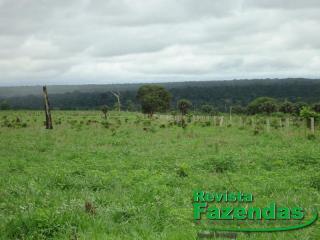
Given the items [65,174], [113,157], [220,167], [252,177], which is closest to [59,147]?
[113,157]

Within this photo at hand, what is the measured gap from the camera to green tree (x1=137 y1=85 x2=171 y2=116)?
295 feet

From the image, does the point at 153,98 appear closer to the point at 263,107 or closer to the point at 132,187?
the point at 263,107

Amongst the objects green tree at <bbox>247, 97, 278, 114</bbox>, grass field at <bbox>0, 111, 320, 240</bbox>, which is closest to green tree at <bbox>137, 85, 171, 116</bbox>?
green tree at <bbox>247, 97, 278, 114</bbox>

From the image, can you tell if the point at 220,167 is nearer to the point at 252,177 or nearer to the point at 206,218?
the point at 252,177

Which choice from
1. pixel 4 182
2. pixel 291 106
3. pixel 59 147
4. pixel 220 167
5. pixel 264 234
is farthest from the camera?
pixel 291 106

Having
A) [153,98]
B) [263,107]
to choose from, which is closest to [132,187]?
[153,98]

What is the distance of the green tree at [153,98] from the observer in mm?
89875

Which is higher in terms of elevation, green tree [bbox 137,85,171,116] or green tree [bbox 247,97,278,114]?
green tree [bbox 137,85,171,116]

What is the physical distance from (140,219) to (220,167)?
23.4ft

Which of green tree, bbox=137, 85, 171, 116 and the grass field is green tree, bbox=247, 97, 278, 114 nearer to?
green tree, bbox=137, 85, 171, 116

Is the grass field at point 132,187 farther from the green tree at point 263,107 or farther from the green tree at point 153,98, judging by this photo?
the green tree at point 263,107

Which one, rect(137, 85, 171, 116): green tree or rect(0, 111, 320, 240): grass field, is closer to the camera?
rect(0, 111, 320, 240): grass field

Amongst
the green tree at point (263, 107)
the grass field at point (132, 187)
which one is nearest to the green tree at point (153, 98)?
the green tree at point (263, 107)

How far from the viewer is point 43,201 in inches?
384
